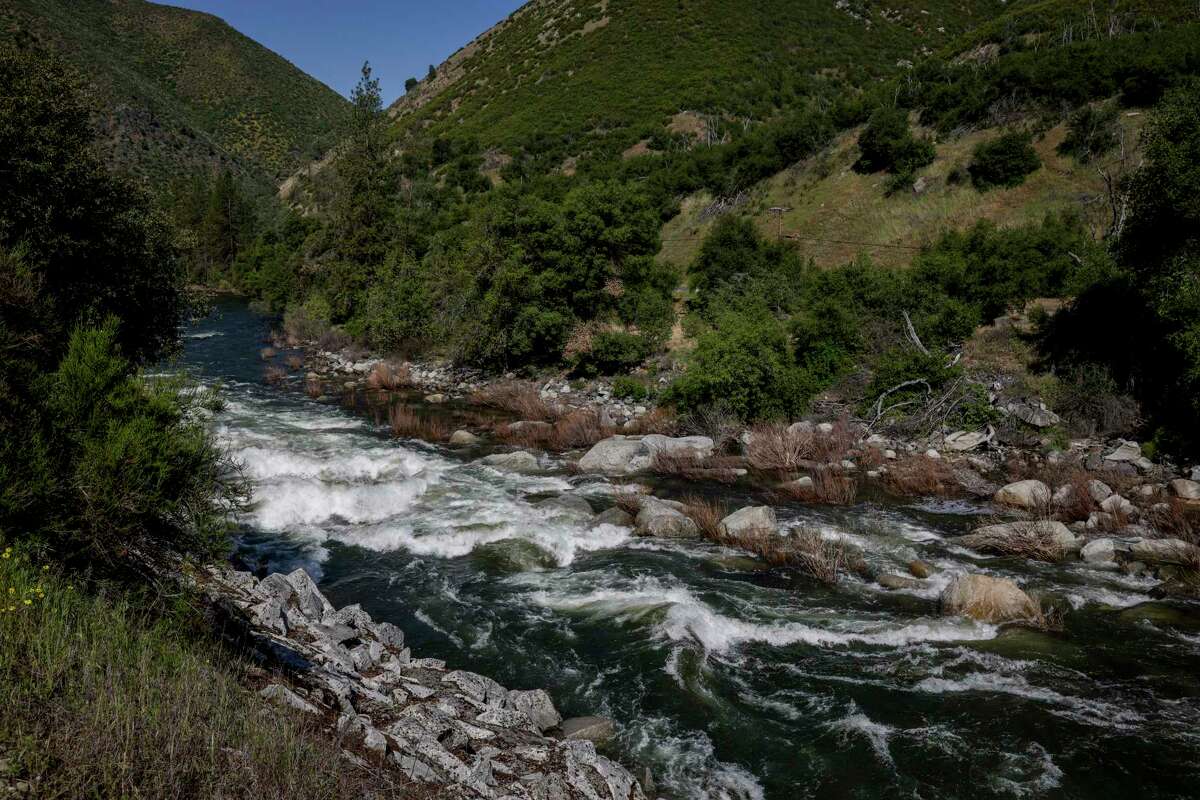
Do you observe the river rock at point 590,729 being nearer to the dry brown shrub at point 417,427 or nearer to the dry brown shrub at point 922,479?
the dry brown shrub at point 922,479

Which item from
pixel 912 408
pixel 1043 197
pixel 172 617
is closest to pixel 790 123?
pixel 1043 197

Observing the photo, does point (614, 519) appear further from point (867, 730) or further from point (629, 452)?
point (867, 730)

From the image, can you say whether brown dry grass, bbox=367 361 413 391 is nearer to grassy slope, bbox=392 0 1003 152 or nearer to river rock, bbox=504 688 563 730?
river rock, bbox=504 688 563 730

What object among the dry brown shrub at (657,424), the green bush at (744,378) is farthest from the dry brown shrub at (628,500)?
the green bush at (744,378)

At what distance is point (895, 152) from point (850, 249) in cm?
677

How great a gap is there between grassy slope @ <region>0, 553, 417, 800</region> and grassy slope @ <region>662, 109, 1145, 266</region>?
2880 cm

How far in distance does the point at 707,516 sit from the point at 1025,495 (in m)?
6.44

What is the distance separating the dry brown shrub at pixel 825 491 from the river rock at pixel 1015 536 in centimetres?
254

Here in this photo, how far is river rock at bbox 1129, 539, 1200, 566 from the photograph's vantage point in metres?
10.1

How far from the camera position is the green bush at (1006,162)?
94.5 feet

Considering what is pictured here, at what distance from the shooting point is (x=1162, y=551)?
10.4 metres

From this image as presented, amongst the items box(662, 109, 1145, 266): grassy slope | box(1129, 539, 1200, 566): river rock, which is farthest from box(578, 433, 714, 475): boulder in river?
box(662, 109, 1145, 266): grassy slope

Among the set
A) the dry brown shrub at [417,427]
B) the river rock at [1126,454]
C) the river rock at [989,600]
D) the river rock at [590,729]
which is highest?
the dry brown shrub at [417,427]

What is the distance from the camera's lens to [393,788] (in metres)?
4.04
